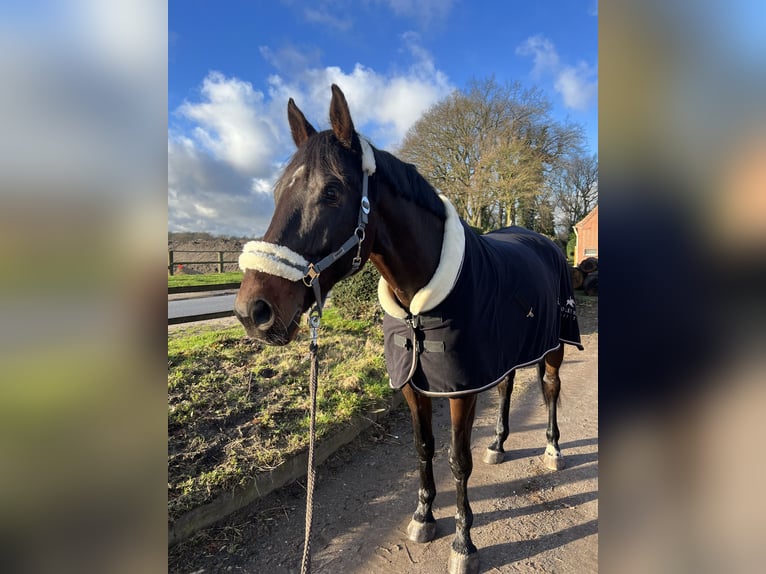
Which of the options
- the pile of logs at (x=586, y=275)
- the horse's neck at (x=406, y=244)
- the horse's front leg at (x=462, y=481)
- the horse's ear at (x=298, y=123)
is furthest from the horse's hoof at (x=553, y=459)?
the pile of logs at (x=586, y=275)

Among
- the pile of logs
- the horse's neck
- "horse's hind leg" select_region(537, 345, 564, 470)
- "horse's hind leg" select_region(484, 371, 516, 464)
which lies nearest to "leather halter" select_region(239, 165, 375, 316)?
the horse's neck

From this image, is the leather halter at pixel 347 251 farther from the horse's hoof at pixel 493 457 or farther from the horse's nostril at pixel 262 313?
the horse's hoof at pixel 493 457

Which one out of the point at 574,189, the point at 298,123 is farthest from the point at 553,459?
the point at 574,189

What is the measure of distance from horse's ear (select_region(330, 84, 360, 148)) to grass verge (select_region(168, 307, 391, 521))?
2275mm

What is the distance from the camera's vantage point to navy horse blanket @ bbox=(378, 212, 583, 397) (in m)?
1.97

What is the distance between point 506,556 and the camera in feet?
7.54

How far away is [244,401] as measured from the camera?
3.55m

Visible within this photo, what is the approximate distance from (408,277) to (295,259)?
715 millimetres

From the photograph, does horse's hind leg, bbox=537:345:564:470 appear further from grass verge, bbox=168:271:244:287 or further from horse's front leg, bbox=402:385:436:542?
grass verge, bbox=168:271:244:287

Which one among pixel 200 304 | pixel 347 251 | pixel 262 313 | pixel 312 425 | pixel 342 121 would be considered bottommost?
pixel 312 425

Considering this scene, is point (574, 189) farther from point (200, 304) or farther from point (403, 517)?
point (403, 517)

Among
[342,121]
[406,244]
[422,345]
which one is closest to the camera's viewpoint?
[342,121]
